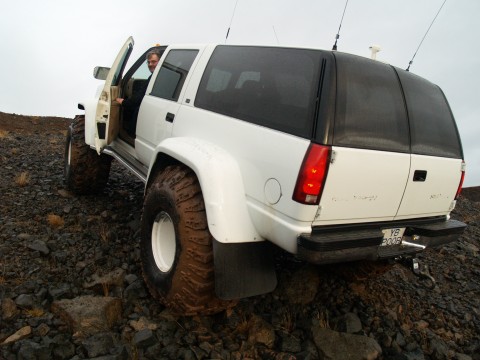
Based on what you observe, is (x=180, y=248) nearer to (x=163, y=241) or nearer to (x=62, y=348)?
(x=163, y=241)

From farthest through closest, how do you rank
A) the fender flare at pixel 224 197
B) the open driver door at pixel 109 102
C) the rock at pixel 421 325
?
the open driver door at pixel 109 102 < the rock at pixel 421 325 < the fender flare at pixel 224 197

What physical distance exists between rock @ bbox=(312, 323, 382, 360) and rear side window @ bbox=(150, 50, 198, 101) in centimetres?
234

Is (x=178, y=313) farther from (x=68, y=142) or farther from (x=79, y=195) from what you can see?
(x=68, y=142)

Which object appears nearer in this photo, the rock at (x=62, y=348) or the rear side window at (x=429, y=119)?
the rock at (x=62, y=348)

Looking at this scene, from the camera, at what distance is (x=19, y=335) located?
7.66 ft

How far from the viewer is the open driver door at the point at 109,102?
414 cm

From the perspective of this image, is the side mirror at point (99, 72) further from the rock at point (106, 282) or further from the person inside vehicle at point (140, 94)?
the rock at point (106, 282)

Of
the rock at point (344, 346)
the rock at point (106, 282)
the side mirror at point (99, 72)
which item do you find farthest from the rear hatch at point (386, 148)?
the side mirror at point (99, 72)

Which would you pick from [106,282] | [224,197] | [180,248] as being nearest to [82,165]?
[106,282]

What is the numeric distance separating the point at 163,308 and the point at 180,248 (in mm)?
672

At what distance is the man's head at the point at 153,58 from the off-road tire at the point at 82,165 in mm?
1281

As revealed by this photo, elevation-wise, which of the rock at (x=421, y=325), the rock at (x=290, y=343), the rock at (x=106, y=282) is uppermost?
the rock at (x=421, y=325)

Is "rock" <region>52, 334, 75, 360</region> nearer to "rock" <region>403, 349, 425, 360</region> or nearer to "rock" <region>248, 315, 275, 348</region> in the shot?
"rock" <region>248, 315, 275, 348</region>

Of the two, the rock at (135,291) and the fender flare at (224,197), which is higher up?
the fender flare at (224,197)
